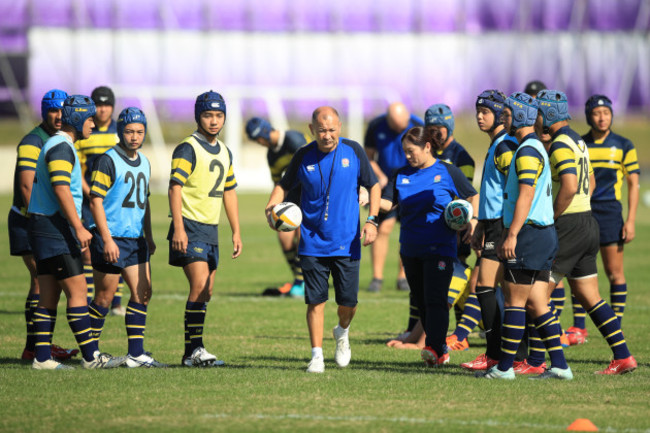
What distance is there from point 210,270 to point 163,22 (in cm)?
4870

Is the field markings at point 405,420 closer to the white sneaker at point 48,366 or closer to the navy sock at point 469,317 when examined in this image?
the white sneaker at point 48,366

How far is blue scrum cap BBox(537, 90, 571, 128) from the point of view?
768 centimetres

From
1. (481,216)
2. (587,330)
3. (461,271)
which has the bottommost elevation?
(587,330)

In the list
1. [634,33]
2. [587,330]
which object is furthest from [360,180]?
[634,33]

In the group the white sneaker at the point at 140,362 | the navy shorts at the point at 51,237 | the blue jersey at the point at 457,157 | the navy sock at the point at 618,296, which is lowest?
the white sneaker at the point at 140,362

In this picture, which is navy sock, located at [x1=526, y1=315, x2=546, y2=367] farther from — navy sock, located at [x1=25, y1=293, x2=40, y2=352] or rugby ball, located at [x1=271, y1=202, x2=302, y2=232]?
Result: navy sock, located at [x1=25, y1=293, x2=40, y2=352]

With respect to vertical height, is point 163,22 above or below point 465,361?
above

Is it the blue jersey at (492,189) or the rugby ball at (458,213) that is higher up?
the blue jersey at (492,189)

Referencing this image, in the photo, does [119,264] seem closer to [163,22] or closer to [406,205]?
[406,205]

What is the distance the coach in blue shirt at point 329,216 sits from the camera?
7938 millimetres

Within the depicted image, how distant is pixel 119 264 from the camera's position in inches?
316

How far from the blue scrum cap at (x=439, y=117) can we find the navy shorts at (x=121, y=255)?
2893 millimetres

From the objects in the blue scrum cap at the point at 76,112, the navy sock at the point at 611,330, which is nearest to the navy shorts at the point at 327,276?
the navy sock at the point at 611,330

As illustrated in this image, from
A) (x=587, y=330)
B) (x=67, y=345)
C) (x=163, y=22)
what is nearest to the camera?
(x=67, y=345)
